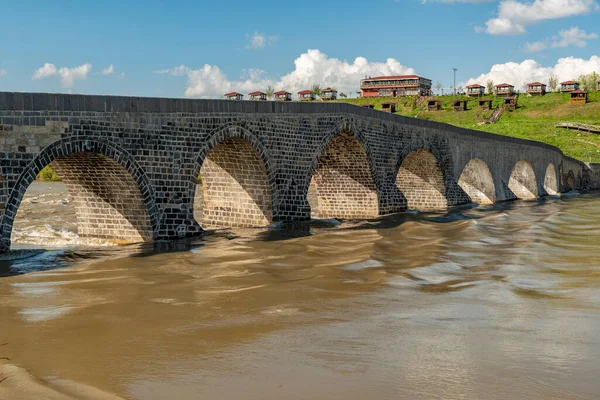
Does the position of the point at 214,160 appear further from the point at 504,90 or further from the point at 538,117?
the point at 504,90

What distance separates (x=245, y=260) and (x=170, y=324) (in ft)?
17.9

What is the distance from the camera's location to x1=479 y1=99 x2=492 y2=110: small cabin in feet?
275

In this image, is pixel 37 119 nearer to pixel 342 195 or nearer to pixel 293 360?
pixel 293 360

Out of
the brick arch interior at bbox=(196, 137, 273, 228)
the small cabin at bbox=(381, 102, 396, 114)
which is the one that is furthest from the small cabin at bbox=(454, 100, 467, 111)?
the brick arch interior at bbox=(196, 137, 273, 228)

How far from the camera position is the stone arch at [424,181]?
30.1m

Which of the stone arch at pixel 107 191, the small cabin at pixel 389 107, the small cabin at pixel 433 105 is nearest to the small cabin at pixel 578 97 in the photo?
the small cabin at pixel 433 105

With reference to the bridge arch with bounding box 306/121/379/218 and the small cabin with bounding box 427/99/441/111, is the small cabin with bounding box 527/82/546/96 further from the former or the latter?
the bridge arch with bounding box 306/121/379/218

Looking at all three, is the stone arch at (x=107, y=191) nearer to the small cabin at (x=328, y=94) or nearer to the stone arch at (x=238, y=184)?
the stone arch at (x=238, y=184)

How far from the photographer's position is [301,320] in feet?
31.5

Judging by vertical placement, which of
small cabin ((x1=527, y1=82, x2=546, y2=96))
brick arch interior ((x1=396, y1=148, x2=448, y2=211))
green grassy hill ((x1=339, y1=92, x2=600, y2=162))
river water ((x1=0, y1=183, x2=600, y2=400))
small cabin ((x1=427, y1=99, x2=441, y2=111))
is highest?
small cabin ((x1=527, y1=82, x2=546, y2=96))

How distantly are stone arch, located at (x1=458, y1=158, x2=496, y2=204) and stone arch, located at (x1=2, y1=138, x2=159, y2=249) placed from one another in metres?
22.3

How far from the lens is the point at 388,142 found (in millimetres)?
25938

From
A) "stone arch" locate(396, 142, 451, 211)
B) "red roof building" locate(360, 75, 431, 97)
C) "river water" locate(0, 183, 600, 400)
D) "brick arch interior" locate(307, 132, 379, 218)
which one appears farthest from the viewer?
"red roof building" locate(360, 75, 431, 97)

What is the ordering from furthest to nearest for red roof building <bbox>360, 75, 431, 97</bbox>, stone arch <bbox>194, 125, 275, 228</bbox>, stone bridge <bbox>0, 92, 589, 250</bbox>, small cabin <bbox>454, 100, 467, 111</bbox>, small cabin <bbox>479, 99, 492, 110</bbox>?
red roof building <bbox>360, 75, 431, 97</bbox> < small cabin <bbox>454, 100, 467, 111</bbox> < small cabin <bbox>479, 99, 492, 110</bbox> < stone arch <bbox>194, 125, 275, 228</bbox> < stone bridge <bbox>0, 92, 589, 250</bbox>
